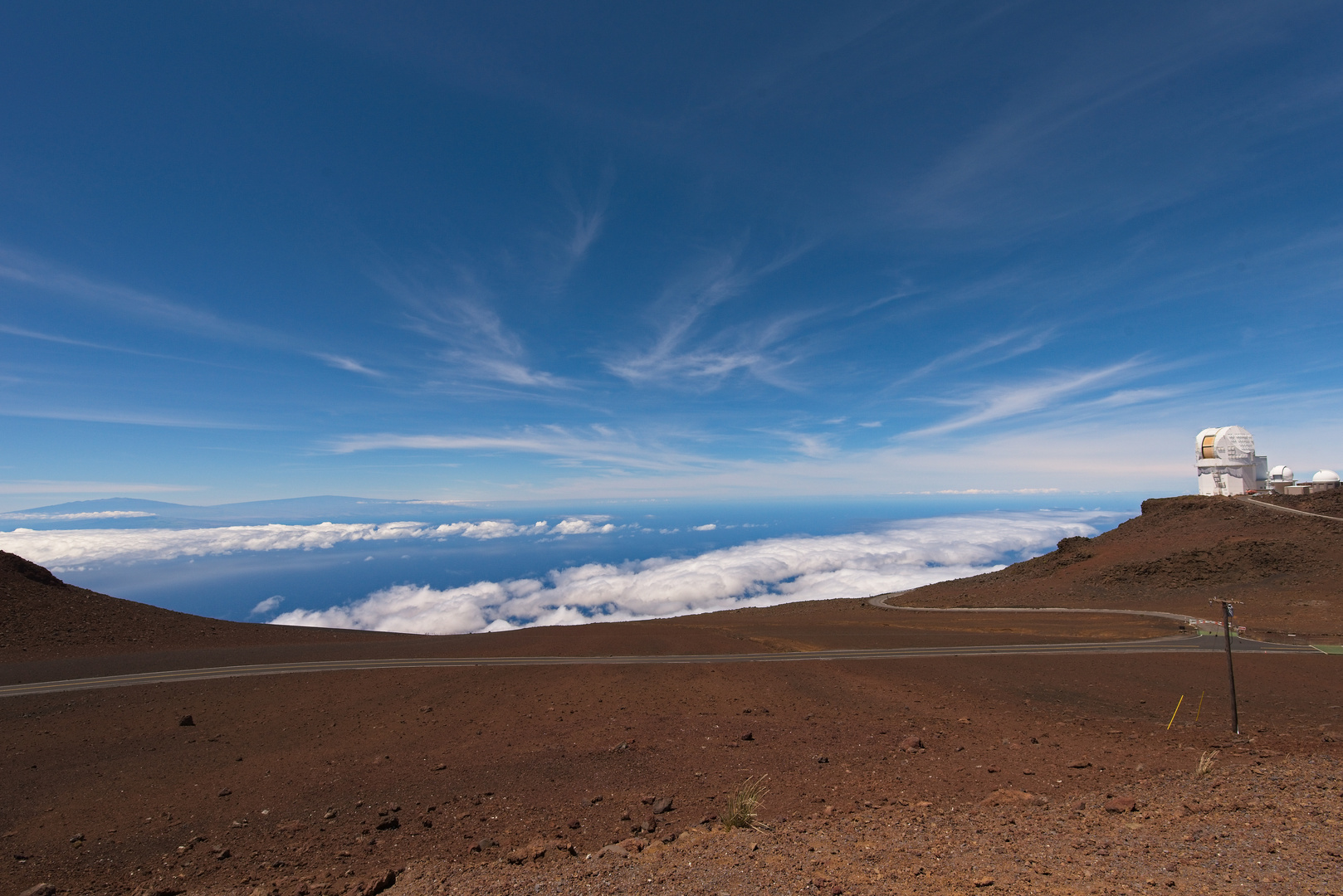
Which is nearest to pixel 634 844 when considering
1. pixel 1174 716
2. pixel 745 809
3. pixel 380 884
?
pixel 745 809

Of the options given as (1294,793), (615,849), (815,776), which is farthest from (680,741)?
(1294,793)

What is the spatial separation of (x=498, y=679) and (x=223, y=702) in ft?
27.3

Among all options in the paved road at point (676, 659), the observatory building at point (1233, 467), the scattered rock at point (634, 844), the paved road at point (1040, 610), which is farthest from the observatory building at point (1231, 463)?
the scattered rock at point (634, 844)

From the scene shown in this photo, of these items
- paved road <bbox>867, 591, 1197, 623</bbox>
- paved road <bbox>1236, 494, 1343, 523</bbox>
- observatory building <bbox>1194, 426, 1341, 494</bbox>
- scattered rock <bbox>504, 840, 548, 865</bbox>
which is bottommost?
paved road <bbox>867, 591, 1197, 623</bbox>

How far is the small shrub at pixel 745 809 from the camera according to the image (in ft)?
29.0

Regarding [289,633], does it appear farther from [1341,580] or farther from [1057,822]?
[1341,580]

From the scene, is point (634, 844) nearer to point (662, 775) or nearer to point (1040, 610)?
point (662, 775)

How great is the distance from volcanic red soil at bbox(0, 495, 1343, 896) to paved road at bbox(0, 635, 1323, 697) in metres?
1.25

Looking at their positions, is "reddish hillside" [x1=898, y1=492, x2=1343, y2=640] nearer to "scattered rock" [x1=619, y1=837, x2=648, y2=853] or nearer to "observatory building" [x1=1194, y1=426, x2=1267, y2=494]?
"observatory building" [x1=1194, y1=426, x2=1267, y2=494]

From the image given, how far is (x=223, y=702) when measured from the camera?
16984mm

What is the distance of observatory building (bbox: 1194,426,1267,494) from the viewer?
58188 mm

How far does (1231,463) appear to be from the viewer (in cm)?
5822

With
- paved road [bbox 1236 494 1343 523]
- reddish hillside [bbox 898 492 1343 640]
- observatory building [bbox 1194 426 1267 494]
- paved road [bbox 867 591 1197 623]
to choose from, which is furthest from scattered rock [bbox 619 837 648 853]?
observatory building [bbox 1194 426 1267 494]

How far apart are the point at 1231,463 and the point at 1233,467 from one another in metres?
0.65
